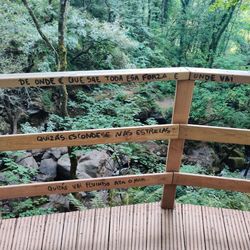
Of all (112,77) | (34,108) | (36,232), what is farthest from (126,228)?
(34,108)

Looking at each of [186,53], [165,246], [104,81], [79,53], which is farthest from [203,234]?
[186,53]

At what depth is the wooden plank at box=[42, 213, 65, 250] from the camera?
2.40m

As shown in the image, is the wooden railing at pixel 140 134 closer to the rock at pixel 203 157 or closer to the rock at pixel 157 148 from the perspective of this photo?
the rock at pixel 157 148

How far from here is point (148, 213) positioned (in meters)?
2.69

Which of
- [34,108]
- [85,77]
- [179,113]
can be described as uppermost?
[85,77]

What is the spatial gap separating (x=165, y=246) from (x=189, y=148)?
8224 mm

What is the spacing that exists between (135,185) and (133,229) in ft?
1.13

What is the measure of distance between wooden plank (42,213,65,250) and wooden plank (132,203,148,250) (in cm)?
56

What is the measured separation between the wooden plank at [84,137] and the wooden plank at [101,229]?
0.74 metres

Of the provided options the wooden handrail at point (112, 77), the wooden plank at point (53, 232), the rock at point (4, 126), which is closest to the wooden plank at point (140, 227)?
the wooden plank at point (53, 232)

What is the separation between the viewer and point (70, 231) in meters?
2.51

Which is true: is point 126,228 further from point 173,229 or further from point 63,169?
point 63,169

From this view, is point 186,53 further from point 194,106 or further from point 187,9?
point 194,106

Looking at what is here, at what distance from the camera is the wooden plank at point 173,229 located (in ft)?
7.90
